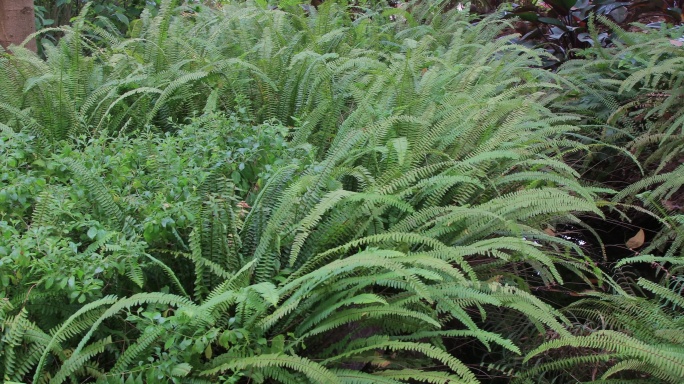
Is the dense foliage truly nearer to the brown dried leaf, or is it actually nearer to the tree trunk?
the brown dried leaf

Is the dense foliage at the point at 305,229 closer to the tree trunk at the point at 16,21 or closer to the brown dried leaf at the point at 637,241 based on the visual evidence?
the brown dried leaf at the point at 637,241

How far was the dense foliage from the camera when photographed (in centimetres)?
183

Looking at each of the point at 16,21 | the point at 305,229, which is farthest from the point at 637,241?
the point at 16,21

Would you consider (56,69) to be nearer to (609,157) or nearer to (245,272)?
(245,272)

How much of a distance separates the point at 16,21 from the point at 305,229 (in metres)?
2.73

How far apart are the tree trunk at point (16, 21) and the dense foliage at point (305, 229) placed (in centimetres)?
49

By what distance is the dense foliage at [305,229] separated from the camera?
1829 mm

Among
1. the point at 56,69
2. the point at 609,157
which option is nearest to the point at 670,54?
the point at 609,157

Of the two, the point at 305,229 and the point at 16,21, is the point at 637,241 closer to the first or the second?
the point at 305,229

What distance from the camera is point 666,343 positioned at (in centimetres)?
209

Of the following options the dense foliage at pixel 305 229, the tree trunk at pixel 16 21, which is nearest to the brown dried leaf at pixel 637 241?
the dense foliage at pixel 305 229

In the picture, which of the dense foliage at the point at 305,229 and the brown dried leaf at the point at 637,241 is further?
the brown dried leaf at the point at 637,241

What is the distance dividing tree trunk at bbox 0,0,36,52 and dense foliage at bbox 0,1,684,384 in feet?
1.60

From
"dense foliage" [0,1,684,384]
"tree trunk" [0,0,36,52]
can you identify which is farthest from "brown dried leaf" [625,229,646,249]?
"tree trunk" [0,0,36,52]
